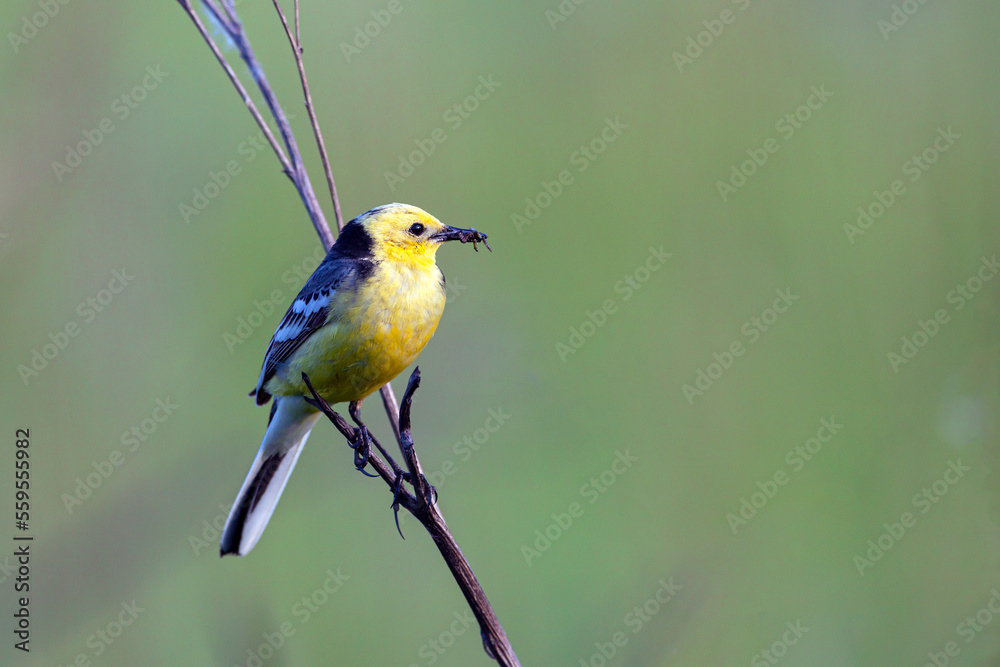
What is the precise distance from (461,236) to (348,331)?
57 centimetres

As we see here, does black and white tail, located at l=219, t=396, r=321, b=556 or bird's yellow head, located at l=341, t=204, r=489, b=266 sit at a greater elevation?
bird's yellow head, located at l=341, t=204, r=489, b=266

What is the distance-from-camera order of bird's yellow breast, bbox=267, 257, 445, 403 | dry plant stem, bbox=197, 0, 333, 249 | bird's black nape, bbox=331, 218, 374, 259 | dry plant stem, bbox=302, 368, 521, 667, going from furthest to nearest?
bird's black nape, bbox=331, 218, 374, 259, bird's yellow breast, bbox=267, 257, 445, 403, dry plant stem, bbox=197, 0, 333, 249, dry plant stem, bbox=302, 368, 521, 667

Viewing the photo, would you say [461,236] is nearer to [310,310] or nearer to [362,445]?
[310,310]

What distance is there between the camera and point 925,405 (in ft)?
14.4

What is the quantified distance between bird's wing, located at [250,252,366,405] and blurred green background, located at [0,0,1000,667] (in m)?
0.89

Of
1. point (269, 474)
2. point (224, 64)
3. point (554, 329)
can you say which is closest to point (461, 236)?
point (224, 64)

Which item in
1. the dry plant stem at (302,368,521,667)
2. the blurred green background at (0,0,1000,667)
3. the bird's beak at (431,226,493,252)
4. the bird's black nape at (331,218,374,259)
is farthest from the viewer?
the blurred green background at (0,0,1000,667)

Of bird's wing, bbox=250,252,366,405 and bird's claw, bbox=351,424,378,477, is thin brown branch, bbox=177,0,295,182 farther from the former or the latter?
bird's claw, bbox=351,424,378,477

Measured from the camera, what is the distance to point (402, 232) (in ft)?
10.6

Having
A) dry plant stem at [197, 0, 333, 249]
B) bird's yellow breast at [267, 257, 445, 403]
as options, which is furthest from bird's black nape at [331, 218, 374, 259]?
dry plant stem at [197, 0, 333, 249]

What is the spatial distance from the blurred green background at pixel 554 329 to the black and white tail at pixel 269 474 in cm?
33

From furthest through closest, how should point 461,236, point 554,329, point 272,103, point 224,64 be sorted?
1. point 554,329
2. point 461,236
3. point 272,103
4. point 224,64

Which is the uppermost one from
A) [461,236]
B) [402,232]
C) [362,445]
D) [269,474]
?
[402,232]

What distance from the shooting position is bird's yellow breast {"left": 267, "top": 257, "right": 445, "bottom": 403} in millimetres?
2873
